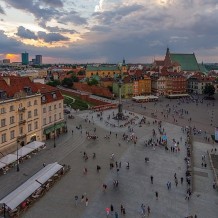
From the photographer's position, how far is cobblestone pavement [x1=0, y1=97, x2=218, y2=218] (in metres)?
24.3

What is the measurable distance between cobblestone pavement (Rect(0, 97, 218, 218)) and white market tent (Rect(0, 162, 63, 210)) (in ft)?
3.68

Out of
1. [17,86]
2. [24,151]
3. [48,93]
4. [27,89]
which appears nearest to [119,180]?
[24,151]

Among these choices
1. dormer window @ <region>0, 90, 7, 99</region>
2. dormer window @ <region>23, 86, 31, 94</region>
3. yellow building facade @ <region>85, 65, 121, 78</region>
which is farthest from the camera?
yellow building facade @ <region>85, 65, 121, 78</region>

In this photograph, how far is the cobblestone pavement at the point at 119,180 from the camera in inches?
957

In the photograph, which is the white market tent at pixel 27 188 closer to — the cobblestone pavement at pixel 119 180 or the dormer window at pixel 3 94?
the cobblestone pavement at pixel 119 180

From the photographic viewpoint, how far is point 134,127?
55.4 metres

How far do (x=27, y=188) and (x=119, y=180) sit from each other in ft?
31.9

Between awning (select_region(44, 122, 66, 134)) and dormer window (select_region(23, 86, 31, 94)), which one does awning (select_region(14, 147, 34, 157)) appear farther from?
dormer window (select_region(23, 86, 31, 94))

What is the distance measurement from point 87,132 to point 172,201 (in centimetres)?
2509

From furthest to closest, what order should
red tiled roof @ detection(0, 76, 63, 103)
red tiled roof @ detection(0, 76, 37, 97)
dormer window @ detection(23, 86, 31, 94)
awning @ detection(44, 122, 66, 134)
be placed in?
awning @ detection(44, 122, 66, 134) → dormer window @ detection(23, 86, 31, 94) → red tiled roof @ detection(0, 76, 63, 103) → red tiled roof @ detection(0, 76, 37, 97)

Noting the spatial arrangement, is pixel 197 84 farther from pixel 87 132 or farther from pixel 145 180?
pixel 145 180

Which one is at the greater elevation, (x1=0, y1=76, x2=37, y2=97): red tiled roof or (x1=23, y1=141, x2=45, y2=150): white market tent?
(x1=0, y1=76, x2=37, y2=97): red tiled roof

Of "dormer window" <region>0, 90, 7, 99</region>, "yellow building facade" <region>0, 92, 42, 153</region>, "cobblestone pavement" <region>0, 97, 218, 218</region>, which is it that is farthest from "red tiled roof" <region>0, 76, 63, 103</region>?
"cobblestone pavement" <region>0, 97, 218, 218</region>

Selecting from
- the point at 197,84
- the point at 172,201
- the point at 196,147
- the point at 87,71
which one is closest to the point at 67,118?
the point at 196,147
